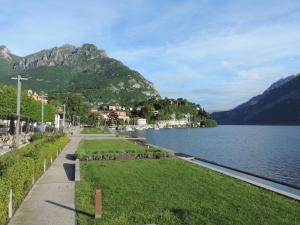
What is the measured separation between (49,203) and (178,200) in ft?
16.7

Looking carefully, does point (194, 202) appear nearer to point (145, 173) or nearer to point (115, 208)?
point (115, 208)

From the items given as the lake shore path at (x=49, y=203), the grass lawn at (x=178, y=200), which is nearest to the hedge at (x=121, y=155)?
the grass lawn at (x=178, y=200)

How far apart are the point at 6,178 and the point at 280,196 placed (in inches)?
445

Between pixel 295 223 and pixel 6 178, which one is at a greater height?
pixel 6 178

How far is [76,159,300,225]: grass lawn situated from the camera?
39.7ft

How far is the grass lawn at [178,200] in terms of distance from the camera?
39.7 feet

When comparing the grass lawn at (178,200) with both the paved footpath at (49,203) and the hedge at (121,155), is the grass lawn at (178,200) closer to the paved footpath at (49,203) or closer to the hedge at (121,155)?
the paved footpath at (49,203)

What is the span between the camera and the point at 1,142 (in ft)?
137

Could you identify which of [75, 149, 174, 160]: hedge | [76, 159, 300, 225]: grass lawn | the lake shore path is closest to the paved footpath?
the lake shore path

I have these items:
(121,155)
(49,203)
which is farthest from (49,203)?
(121,155)

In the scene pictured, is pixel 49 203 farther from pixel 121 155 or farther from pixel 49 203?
pixel 121 155

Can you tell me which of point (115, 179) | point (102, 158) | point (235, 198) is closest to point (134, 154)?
point (102, 158)

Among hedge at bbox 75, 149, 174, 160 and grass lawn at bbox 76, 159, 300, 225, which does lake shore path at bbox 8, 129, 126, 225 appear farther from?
hedge at bbox 75, 149, 174, 160

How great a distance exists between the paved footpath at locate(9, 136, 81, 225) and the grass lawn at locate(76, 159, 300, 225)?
44 cm
